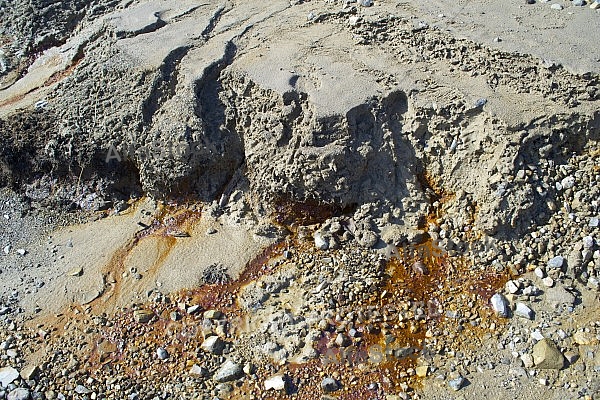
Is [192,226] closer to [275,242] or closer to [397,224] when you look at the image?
[275,242]

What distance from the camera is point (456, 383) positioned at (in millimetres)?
4090

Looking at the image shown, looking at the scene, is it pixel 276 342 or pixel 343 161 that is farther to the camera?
pixel 343 161

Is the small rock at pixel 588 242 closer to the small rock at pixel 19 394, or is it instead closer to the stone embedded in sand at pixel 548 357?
the stone embedded in sand at pixel 548 357

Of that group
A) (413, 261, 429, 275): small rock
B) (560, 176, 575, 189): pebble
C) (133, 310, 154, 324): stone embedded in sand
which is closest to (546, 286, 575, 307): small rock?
(560, 176, 575, 189): pebble

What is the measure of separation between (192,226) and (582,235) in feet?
11.2

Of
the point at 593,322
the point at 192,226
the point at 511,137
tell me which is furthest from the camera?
the point at 192,226

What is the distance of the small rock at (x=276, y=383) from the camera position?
4.18 m

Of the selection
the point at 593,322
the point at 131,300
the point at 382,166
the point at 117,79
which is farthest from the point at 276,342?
the point at 117,79

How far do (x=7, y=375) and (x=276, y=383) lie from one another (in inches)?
83.8

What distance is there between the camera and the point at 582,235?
14.8 feet

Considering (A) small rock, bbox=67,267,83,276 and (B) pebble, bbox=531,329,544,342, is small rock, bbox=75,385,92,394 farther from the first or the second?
(B) pebble, bbox=531,329,544,342

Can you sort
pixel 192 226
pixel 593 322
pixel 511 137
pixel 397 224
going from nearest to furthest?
1. pixel 593 322
2. pixel 511 137
3. pixel 397 224
4. pixel 192 226

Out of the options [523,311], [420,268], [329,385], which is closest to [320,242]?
[420,268]

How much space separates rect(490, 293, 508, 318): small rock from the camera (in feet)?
14.4
